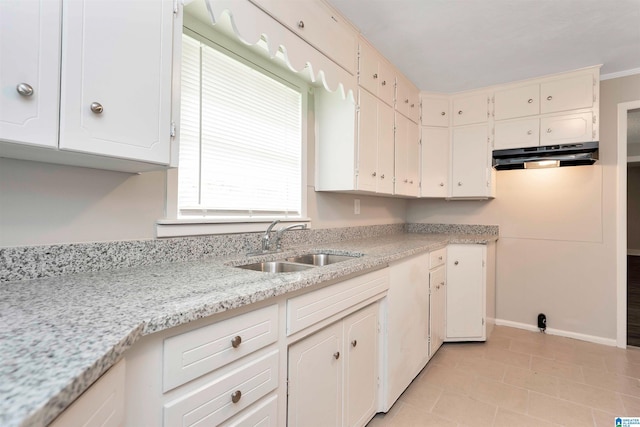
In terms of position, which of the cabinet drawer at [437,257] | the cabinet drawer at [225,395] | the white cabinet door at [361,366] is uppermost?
the cabinet drawer at [437,257]

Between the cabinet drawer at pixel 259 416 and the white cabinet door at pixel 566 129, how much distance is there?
3.18m

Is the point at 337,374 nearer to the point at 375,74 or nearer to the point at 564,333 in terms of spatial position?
the point at 375,74

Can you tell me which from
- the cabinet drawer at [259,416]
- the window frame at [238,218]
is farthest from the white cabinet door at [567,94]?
the cabinet drawer at [259,416]

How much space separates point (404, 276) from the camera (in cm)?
208

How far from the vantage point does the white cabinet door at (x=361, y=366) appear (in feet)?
5.10

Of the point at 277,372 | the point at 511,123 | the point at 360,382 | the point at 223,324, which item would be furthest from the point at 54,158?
the point at 511,123

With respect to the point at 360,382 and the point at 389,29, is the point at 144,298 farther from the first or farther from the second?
the point at 389,29

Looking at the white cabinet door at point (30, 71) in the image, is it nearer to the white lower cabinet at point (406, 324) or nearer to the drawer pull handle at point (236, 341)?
the drawer pull handle at point (236, 341)

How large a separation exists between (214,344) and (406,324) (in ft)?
4.99

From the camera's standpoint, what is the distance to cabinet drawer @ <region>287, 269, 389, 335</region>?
121cm

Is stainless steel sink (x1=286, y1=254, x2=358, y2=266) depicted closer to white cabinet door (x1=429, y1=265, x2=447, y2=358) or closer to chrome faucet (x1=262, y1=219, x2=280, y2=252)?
chrome faucet (x1=262, y1=219, x2=280, y2=252)

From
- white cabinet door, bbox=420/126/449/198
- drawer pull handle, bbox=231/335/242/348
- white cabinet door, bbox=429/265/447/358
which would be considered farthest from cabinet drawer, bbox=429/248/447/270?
drawer pull handle, bbox=231/335/242/348

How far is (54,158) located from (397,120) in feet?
8.19

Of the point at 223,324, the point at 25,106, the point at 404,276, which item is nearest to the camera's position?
the point at 25,106
